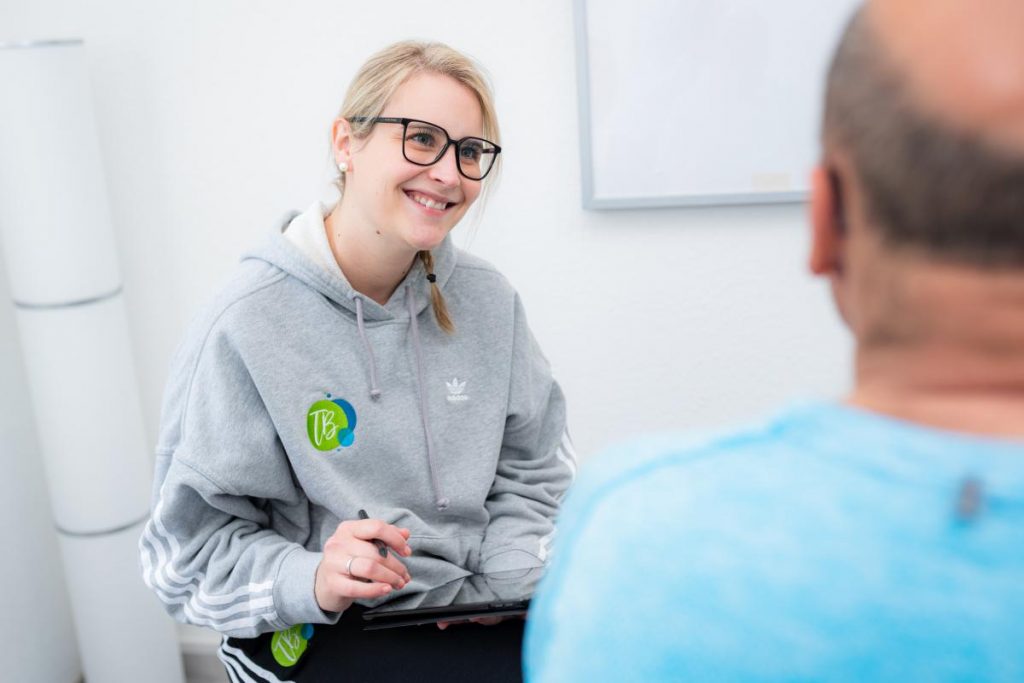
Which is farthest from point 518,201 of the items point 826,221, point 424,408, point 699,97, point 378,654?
point 826,221

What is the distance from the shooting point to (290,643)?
54.5 inches

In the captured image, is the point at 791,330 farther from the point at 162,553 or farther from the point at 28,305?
the point at 28,305

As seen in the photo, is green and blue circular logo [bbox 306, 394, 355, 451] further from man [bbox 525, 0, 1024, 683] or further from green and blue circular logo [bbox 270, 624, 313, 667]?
man [bbox 525, 0, 1024, 683]

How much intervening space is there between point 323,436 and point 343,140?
Result: 1.35 ft

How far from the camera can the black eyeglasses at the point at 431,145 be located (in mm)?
1384

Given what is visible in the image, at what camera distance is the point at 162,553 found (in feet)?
4.57

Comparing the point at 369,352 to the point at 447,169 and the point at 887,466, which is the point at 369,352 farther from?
the point at 887,466

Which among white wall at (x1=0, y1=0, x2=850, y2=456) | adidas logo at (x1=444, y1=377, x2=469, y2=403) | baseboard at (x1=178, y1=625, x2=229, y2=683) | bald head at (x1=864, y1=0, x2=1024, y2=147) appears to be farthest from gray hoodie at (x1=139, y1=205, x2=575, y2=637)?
baseboard at (x1=178, y1=625, x2=229, y2=683)

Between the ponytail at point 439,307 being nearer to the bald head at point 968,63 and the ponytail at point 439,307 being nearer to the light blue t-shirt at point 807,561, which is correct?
the light blue t-shirt at point 807,561

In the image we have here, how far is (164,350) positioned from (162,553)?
95 cm

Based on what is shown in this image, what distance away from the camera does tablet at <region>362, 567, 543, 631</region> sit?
132 cm

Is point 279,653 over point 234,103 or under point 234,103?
under

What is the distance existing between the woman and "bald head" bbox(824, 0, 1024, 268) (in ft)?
2.86

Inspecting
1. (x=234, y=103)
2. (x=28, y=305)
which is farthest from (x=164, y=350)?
(x=234, y=103)
